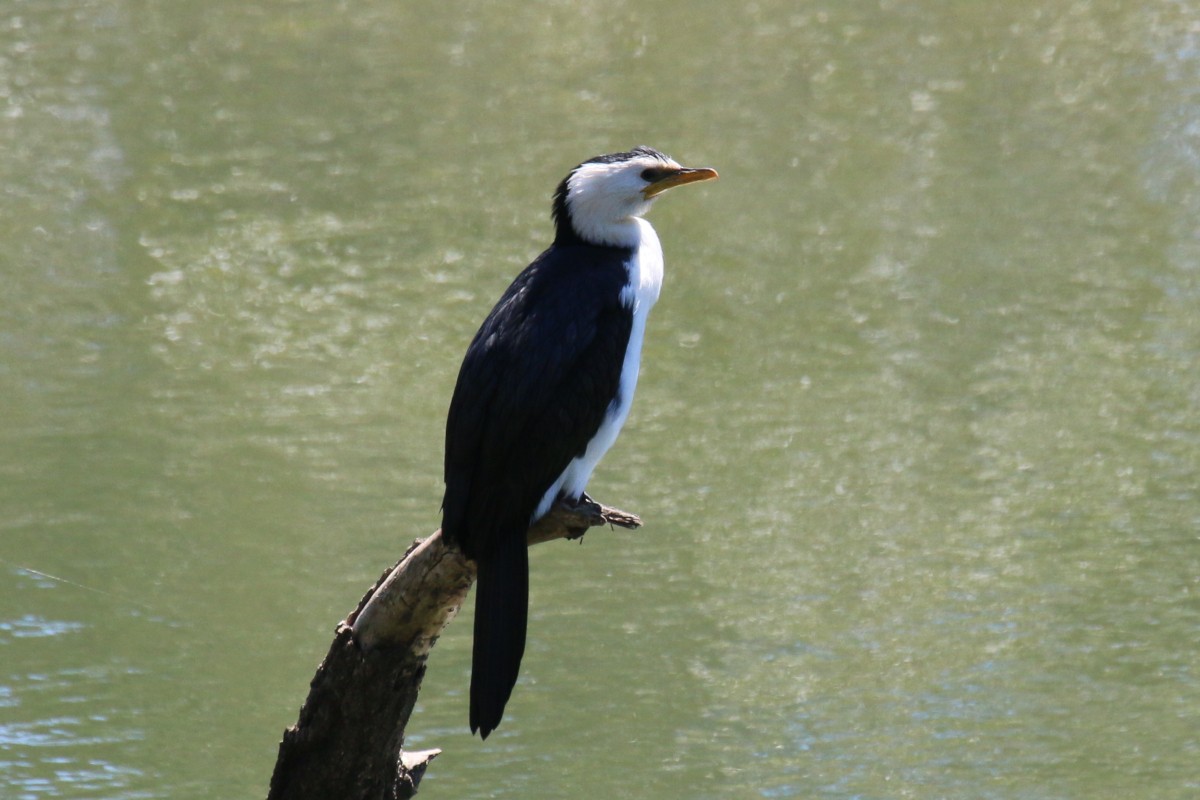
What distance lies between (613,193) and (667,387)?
3.91 metres

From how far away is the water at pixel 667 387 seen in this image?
6.89 metres

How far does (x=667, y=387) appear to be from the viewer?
926cm

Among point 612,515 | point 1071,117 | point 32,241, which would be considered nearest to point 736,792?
point 612,515

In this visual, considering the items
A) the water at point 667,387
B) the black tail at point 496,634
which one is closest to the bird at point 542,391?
the black tail at point 496,634

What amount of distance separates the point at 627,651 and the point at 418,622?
8.62 feet

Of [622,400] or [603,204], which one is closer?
[622,400]

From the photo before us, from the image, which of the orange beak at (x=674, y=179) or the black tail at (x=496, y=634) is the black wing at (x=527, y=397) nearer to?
the black tail at (x=496, y=634)

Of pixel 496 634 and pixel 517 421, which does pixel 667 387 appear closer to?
pixel 517 421

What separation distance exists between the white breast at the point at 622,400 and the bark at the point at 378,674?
0.11m

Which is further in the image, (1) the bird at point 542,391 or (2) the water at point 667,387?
(2) the water at point 667,387

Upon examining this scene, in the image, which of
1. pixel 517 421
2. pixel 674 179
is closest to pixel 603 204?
pixel 674 179

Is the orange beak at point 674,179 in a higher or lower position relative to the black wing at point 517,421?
higher

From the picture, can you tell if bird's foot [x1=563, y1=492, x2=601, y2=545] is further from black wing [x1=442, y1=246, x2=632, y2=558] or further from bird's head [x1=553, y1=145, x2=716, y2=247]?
bird's head [x1=553, y1=145, x2=716, y2=247]

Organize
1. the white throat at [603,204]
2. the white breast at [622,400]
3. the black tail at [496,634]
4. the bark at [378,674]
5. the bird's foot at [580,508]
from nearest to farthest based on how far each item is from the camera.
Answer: the black tail at [496,634] → the bark at [378,674] → the bird's foot at [580,508] → the white breast at [622,400] → the white throat at [603,204]
